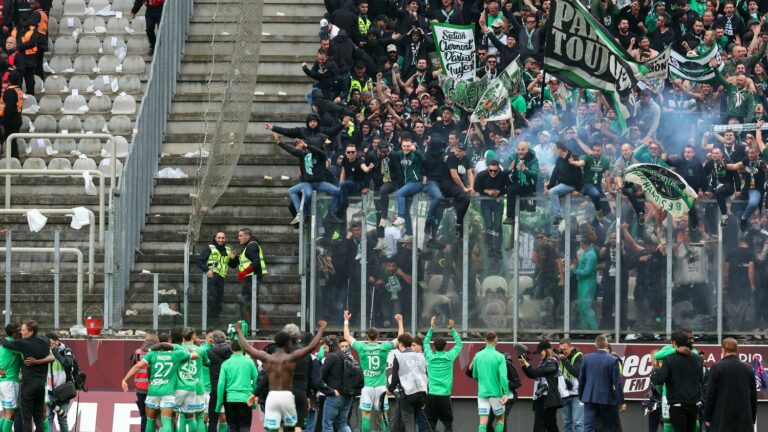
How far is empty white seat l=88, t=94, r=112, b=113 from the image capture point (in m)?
34.0

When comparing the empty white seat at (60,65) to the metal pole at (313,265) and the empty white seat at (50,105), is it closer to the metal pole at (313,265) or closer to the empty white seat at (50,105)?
the empty white seat at (50,105)

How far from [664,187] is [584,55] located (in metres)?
2.71

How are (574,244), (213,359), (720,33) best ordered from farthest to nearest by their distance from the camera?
(720,33) < (574,244) < (213,359)

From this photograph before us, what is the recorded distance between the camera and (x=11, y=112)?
107 ft

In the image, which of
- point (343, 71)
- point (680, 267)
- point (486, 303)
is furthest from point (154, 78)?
point (680, 267)

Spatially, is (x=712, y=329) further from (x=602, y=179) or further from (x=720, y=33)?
(x=720, y=33)

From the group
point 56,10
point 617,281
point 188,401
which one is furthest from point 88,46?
point 617,281

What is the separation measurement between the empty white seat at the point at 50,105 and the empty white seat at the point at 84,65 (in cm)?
95

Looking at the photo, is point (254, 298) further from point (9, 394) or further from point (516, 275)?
point (9, 394)

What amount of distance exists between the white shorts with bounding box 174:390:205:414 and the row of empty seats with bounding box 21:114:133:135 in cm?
944

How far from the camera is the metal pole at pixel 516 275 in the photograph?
2780cm

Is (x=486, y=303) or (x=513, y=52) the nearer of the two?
(x=486, y=303)

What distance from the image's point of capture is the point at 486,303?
28016mm

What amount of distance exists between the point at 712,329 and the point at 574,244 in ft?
8.04
